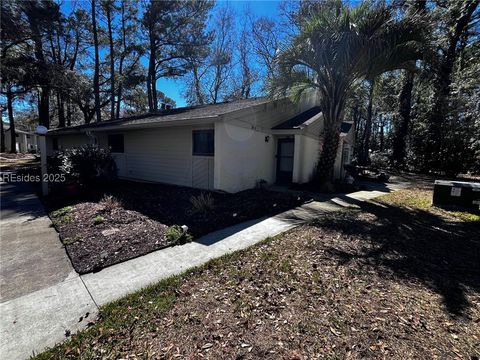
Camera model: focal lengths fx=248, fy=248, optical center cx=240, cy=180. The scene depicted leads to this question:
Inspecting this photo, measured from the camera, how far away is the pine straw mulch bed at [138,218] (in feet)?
14.4

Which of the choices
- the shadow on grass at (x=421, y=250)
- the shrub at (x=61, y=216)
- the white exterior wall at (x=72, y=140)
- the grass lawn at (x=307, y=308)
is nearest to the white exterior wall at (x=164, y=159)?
the shrub at (x=61, y=216)

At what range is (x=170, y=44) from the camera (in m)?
20.6

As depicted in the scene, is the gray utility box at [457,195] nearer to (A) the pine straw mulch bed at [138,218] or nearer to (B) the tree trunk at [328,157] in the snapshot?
(B) the tree trunk at [328,157]

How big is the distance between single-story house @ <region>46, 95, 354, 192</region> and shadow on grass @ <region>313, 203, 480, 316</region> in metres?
4.03

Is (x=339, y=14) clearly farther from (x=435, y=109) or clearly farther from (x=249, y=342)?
(x=435, y=109)

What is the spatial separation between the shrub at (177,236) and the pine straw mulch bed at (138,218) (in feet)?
0.31

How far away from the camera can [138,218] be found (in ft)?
20.3

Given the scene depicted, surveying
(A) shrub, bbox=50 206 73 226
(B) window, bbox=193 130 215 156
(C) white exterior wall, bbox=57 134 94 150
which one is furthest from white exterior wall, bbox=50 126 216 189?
(C) white exterior wall, bbox=57 134 94 150

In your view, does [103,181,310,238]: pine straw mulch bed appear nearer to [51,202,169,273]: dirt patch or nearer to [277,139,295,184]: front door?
[51,202,169,273]: dirt patch

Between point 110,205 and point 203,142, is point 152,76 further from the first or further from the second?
point 110,205

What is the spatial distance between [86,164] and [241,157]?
5721mm

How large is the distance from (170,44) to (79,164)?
15.7 meters

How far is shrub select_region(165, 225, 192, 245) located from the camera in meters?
4.84

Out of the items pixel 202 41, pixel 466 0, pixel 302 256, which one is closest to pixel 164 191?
pixel 302 256
